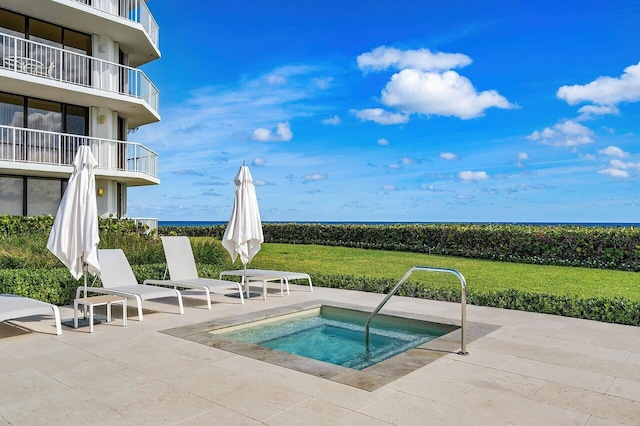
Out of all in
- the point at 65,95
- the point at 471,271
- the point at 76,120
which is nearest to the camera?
the point at 471,271

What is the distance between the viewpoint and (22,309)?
605 centimetres

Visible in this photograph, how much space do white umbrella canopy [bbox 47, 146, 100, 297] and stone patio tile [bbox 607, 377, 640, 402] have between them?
686 cm

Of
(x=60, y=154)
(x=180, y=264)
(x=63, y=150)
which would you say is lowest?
(x=180, y=264)

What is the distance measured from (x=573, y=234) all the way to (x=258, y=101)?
716 inches

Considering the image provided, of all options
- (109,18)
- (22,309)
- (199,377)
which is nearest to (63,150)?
(109,18)

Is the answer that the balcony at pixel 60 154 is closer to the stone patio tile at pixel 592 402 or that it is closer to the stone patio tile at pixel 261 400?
the stone patio tile at pixel 261 400

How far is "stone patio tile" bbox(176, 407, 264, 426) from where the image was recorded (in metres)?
3.62

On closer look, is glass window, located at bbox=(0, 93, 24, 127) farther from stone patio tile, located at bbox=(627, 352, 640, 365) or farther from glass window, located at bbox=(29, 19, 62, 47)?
stone patio tile, located at bbox=(627, 352, 640, 365)

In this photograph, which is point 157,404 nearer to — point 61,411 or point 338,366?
point 61,411

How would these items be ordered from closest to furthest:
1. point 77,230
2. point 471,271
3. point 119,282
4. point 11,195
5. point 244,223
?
point 77,230 < point 119,282 < point 244,223 < point 471,271 < point 11,195

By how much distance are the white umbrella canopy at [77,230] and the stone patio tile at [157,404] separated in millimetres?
3370

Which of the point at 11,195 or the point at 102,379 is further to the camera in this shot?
the point at 11,195

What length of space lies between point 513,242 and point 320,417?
1576 centimetres

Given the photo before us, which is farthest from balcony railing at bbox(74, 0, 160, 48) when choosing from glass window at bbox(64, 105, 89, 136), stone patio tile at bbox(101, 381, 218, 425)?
stone patio tile at bbox(101, 381, 218, 425)
